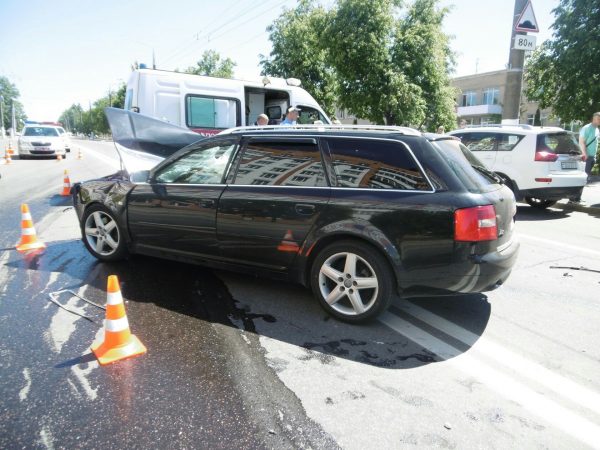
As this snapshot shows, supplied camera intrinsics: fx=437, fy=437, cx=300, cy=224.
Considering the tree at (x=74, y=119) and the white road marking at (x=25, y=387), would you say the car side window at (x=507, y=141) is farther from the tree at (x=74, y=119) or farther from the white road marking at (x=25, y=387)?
the tree at (x=74, y=119)

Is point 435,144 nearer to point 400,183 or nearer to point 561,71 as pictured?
point 400,183

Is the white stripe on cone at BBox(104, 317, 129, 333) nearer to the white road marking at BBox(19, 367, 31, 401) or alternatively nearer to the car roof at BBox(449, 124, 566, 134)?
the white road marking at BBox(19, 367, 31, 401)

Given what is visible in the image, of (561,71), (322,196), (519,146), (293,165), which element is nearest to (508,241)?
(322,196)

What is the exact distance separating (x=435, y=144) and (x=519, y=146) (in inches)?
236

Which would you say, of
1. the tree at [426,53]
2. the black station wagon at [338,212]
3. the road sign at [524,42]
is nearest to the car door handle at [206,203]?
the black station wagon at [338,212]

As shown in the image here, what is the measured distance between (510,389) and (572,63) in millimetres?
14541

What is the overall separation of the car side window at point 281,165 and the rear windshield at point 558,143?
634 cm

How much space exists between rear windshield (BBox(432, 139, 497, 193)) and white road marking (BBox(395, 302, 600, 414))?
1.14m

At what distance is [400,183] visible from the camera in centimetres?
343

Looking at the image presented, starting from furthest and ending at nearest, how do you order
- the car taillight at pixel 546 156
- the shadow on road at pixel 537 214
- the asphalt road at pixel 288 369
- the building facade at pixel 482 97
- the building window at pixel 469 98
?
the building window at pixel 469 98 < the building facade at pixel 482 97 < the shadow on road at pixel 537 214 < the car taillight at pixel 546 156 < the asphalt road at pixel 288 369

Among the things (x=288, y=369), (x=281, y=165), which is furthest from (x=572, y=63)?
(x=288, y=369)

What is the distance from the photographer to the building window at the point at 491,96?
50906mm

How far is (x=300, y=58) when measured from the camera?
922 inches

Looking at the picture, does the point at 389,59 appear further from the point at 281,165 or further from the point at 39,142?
the point at 39,142
